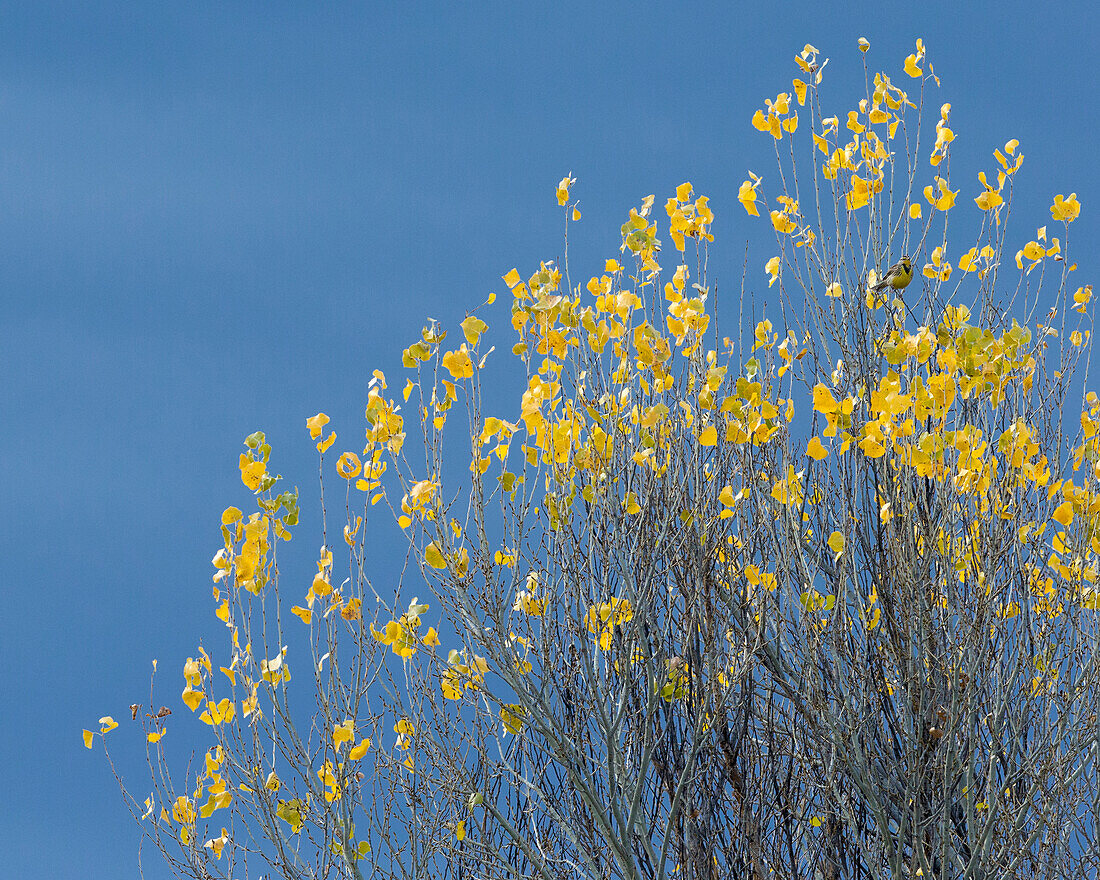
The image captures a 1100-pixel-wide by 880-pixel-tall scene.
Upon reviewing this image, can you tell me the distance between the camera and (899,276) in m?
4.28

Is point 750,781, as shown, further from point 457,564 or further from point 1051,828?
point 457,564

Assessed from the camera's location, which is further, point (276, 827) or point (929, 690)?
point (929, 690)

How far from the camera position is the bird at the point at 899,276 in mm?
4273

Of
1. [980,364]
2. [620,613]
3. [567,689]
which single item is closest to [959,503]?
[980,364]

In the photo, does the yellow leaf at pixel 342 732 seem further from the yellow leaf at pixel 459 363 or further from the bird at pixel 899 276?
the bird at pixel 899 276

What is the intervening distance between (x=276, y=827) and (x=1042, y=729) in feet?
9.12

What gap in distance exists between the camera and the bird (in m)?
4.27

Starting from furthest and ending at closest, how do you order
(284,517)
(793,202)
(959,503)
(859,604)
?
(793,202) < (859,604) < (959,503) < (284,517)

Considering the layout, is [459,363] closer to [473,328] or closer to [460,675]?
[473,328]

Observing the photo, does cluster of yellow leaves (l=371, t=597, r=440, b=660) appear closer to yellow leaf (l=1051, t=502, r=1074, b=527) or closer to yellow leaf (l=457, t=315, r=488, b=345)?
yellow leaf (l=457, t=315, r=488, b=345)

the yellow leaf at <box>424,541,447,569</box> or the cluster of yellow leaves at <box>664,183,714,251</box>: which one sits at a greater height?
the cluster of yellow leaves at <box>664,183,714,251</box>

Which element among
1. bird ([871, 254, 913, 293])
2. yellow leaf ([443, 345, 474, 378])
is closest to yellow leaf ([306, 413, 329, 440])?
yellow leaf ([443, 345, 474, 378])

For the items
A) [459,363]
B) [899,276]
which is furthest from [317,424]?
[899,276]

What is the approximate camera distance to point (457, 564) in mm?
3559
